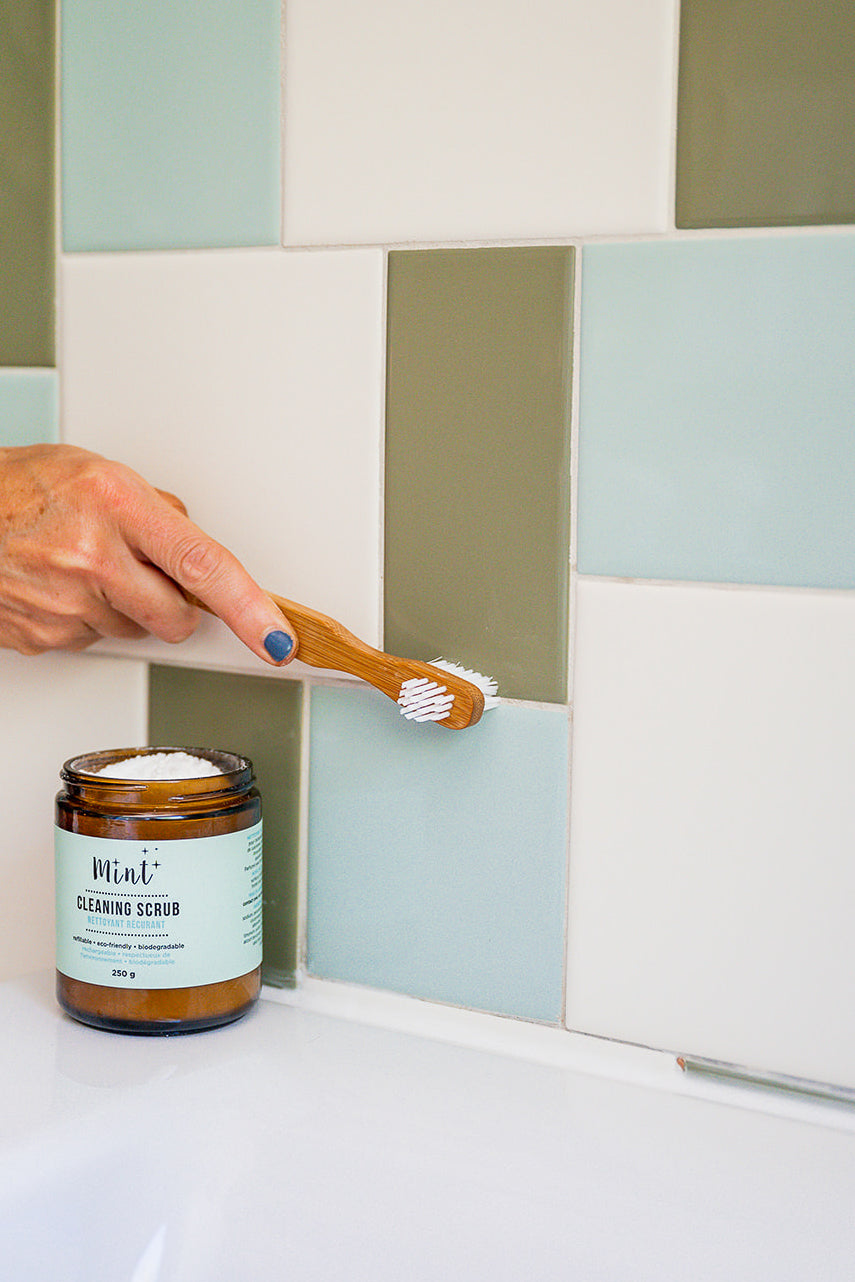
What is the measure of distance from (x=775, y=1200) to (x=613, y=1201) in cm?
6

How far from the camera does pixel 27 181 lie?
66 centimetres

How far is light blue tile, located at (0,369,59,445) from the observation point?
667 millimetres

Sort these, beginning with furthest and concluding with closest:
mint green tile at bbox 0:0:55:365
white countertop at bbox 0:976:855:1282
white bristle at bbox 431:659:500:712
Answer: mint green tile at bbox 0:0:55:365, white bristle at bbox 431:659:500:712, white countertop at bbox 0:976:855:1282

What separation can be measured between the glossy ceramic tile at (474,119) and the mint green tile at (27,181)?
0.50 ft

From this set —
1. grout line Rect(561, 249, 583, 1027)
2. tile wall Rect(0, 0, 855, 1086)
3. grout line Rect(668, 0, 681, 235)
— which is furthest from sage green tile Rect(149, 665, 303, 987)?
grout line Rect(668, 0, 681, 235)

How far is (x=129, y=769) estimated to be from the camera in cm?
56

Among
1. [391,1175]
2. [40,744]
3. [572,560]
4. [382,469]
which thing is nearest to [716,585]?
[572,560]

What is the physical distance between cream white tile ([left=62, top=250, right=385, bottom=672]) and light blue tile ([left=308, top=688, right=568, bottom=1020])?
61mm

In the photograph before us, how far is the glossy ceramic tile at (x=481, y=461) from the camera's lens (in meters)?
0.53

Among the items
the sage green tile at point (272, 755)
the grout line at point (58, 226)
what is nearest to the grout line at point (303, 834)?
the sage green tile at point (272, 755)

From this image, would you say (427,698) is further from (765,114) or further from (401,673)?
(765,114)

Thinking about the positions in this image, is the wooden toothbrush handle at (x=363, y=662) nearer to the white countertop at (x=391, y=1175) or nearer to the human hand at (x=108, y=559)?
the human hand at (x=108, y=559)

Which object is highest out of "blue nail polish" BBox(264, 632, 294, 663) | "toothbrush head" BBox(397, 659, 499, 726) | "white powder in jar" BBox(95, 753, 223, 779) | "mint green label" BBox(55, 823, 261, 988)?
"blue nail polish" BBox(264, 632, 294, 663)

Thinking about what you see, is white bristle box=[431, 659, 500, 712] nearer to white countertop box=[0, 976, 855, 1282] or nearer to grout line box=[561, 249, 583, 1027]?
grout line box=[561, 249, 583, 1027]
